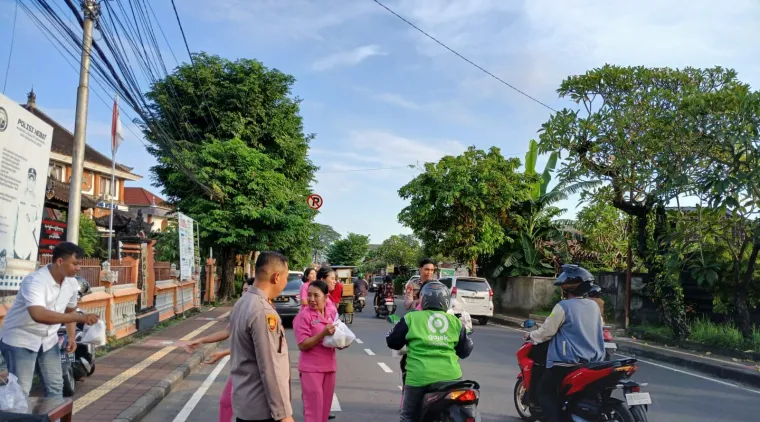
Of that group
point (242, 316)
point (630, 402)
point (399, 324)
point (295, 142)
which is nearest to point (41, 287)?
point (242, 316)

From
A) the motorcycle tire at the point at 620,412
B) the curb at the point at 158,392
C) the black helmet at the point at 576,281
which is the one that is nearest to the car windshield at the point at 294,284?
the curb at the point at 158,392

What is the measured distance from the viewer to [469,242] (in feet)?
84.8

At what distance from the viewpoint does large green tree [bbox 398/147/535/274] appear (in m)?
25.3

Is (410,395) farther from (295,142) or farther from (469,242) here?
(295,142)

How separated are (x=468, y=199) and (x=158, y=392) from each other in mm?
18712

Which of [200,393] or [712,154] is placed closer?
[200,393]

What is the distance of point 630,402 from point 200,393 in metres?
5.77

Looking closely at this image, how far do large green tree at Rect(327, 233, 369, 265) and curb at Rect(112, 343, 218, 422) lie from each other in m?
72.2

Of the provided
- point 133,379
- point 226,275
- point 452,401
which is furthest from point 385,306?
point 452,401

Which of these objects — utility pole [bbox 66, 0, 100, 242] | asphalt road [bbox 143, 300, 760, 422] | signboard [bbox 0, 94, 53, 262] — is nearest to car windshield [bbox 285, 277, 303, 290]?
asphalt road [bbox 143, 300, 760, 422]

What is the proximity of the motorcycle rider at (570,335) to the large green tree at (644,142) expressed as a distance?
27.0 feet

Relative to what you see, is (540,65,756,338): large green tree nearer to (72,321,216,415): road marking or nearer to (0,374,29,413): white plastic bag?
(72,321,216,415): road marking

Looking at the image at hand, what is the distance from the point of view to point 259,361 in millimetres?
3312

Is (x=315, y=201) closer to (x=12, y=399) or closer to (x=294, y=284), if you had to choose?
(x=294, y=284)
